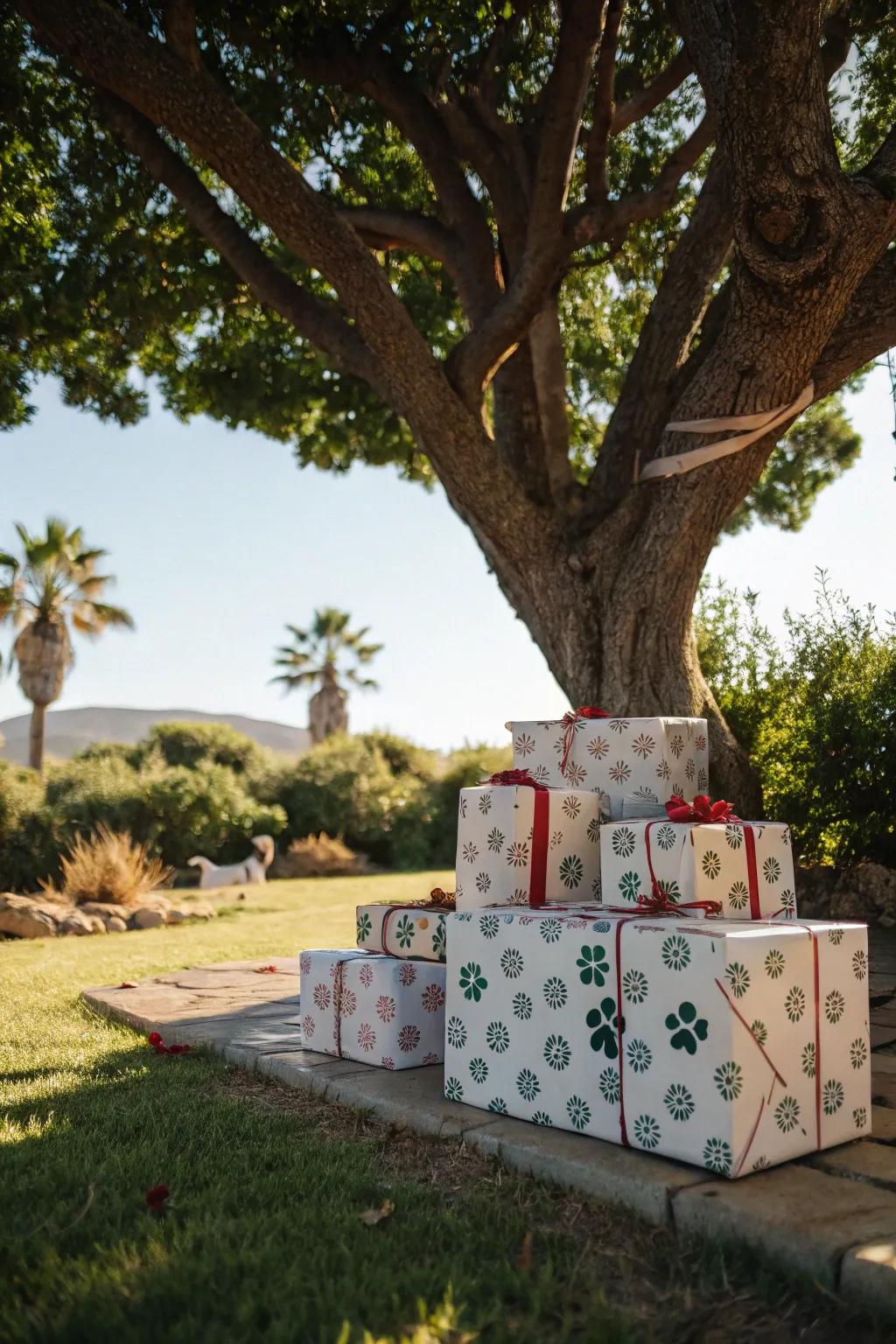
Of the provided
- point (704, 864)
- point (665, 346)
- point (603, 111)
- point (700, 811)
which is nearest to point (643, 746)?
point (700, 811)

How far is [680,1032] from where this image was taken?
2807 mm

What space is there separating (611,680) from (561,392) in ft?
8.70

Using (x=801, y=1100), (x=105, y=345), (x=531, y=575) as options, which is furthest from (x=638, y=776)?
(x=105, y=345)

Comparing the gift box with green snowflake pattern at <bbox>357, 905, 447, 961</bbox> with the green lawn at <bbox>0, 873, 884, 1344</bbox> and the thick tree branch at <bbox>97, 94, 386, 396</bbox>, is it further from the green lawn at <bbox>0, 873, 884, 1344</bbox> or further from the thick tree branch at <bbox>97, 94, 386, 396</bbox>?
the thick tree branch at <bbox>97, 94, 386, 396</bbox>

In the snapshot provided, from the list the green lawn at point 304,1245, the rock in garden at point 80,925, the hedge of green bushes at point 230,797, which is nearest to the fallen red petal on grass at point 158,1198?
the green lawn at point 304,1245

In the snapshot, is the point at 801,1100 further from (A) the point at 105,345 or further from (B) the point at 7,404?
(A) the point at 105,345

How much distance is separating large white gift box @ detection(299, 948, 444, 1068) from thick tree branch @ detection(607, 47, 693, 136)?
21.6 ft

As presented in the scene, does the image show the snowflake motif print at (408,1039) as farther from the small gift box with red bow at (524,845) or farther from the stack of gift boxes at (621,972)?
the small gift box with red bow at (524,845)

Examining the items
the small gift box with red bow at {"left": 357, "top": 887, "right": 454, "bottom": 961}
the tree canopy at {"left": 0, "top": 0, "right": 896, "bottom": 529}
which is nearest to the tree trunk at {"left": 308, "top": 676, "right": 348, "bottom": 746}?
the tree canopy at {"left": 0, "top": 0, "right": 896, "bottom": 529}

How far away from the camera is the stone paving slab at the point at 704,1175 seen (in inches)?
90.4

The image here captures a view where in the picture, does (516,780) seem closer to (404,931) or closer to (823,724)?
(404,931)

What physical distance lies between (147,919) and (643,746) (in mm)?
8708

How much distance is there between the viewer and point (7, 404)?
8539 millimetres

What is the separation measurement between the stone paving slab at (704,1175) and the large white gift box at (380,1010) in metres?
0.07
